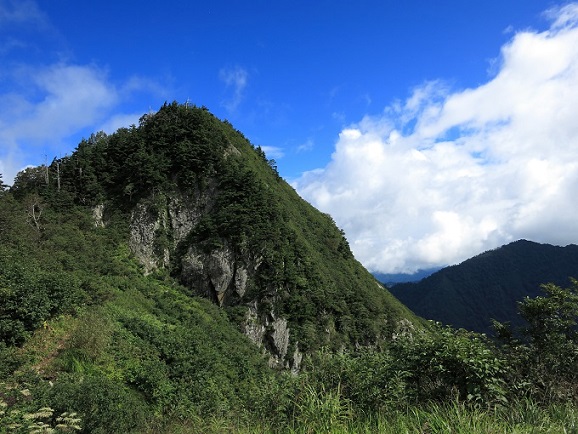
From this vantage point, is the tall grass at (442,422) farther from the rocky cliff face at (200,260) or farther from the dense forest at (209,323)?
the rocky cliff face at (200,260)

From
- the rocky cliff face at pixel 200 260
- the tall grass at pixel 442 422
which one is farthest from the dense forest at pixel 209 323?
the rocky cliff face at pixel 200 260

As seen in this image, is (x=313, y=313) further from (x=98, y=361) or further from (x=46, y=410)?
(x=46, y=410)

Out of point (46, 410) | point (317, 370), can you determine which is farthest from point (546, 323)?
point (46, 410)

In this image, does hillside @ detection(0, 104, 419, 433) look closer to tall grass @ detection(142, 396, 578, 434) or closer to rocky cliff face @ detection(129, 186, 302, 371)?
rocky cliff face @ detection(129, 186, 302, 371)

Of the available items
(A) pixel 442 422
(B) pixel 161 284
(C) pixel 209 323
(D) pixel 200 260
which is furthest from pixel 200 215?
(A) pixel 442 422

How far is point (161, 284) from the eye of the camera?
3556 centimetres

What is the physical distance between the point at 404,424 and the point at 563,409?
10.4 feet

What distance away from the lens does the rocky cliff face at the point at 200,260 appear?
38.3 metres

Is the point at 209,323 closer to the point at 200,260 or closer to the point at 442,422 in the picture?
the point at 200,260

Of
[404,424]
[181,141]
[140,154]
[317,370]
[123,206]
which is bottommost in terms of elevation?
[404,424]

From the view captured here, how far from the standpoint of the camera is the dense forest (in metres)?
6.68

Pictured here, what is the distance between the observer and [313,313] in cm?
4634

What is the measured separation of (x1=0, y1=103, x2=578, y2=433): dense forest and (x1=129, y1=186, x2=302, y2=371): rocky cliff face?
172 millimetres

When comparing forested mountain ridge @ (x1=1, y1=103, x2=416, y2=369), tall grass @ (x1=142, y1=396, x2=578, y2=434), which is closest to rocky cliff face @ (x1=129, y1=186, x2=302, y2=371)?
forested mountain ridge @ (x1=1, y1=103, x2=416, y2=369)
